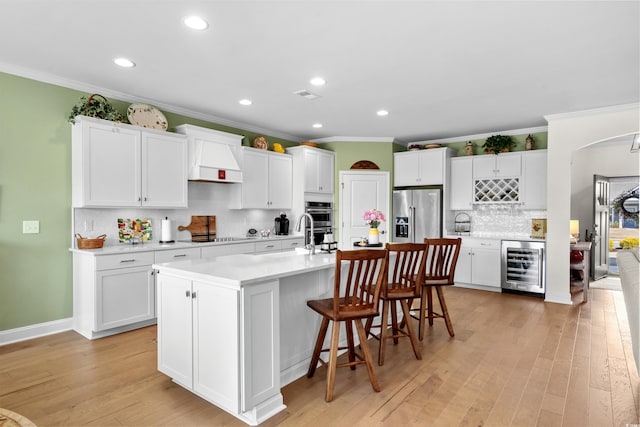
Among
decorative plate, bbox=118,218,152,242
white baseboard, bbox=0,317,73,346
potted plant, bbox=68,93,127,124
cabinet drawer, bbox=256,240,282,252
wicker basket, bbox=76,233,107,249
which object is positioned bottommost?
white baseboard, bbox=0,317,73,346

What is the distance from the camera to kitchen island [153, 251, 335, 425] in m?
2.11

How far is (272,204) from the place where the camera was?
5.80 m

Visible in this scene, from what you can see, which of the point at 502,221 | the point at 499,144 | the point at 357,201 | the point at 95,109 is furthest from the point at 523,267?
the point at 95,109

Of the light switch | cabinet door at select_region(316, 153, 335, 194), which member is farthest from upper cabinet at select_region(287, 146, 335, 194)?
the light switch

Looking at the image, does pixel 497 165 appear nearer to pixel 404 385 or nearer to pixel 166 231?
pixel 404 385

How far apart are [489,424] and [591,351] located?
1809mm

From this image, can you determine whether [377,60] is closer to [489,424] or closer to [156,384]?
[489,424]

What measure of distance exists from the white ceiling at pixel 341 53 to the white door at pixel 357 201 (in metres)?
1.89

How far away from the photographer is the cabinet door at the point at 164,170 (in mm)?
4172

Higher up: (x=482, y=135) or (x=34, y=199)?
(x=482, y=135)

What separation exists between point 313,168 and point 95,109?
10.8 ft

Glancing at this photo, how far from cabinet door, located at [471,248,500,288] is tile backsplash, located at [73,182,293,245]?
305 centimetres

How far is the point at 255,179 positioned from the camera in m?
5.52

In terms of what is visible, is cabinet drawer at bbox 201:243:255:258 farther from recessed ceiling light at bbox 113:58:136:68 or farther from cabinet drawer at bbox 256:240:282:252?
recessed ceiling light at bbox 113:58:136:68
